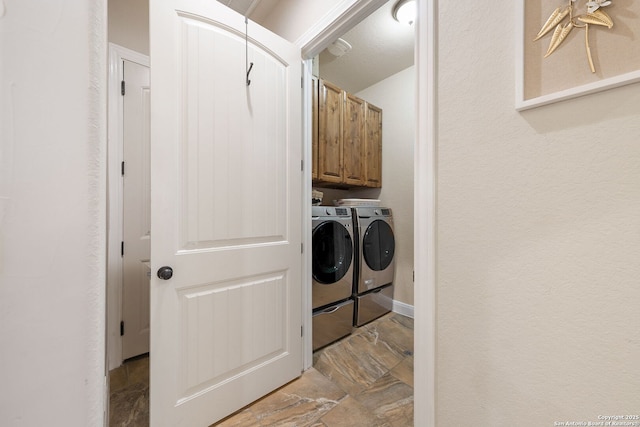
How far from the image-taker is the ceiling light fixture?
1.83 m

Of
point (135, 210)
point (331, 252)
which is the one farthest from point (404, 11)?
point (135, 210)

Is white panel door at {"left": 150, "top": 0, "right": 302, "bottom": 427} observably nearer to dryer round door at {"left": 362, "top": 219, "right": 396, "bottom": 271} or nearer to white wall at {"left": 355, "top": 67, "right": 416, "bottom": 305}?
dryer round door at {"left": 362, "top": 219, "right": 396, "bottom": 271}

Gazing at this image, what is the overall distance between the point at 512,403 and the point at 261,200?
52.4 inches

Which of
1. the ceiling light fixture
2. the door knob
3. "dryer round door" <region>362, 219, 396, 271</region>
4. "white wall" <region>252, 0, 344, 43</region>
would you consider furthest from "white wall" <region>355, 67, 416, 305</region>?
the door knob

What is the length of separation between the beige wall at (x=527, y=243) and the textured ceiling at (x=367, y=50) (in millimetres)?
1424

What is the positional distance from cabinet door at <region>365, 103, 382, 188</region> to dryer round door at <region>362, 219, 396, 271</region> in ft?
1.81

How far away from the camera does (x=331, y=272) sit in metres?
2.05

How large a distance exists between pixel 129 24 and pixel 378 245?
8.92ft

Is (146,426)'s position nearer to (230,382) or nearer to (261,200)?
(230,382)

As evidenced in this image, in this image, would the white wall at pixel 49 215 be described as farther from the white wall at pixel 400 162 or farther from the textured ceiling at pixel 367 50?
the white wall at pixel 400 162

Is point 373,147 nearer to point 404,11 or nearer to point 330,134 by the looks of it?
point 330,134

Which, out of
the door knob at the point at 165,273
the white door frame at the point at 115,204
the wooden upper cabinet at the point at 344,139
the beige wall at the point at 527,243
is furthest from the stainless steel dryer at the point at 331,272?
the white door frame at the point at 115,204

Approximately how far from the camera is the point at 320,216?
2006 millimetres

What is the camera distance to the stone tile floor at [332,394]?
1.33 meters
